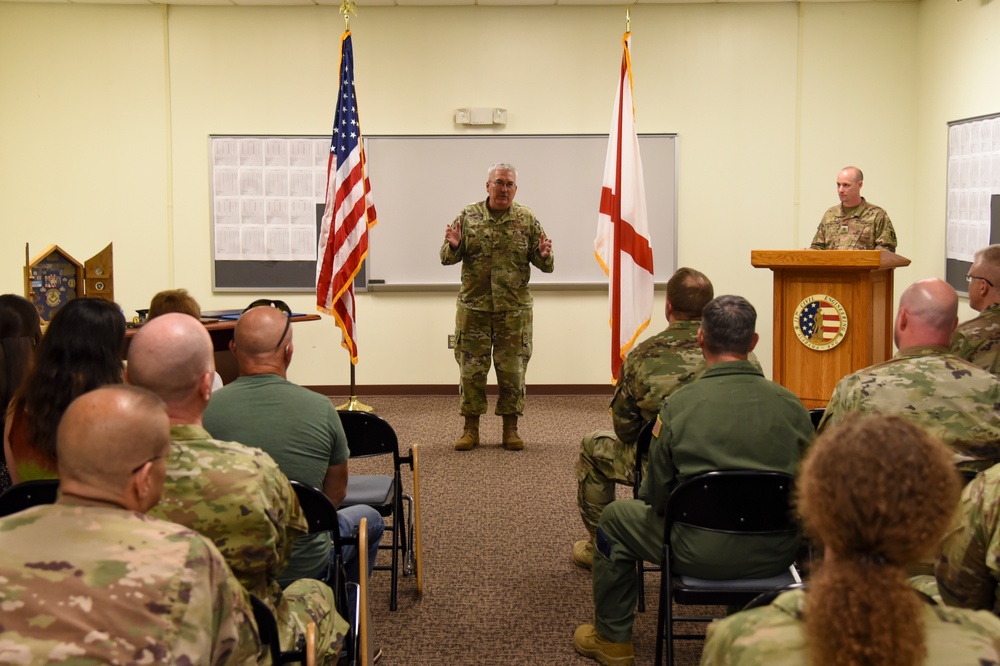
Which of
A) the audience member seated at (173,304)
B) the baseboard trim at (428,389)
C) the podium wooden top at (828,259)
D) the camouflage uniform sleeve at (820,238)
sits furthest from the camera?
the baseboard trim at (428,389)

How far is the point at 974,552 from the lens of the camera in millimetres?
1950

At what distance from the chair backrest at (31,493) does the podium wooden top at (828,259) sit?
4002mm

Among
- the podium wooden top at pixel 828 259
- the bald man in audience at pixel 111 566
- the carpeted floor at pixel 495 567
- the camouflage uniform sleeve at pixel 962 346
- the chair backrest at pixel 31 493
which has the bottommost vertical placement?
the carpeted floor at pixel 495 567

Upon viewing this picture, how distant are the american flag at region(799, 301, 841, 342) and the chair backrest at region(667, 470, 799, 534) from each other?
285cm

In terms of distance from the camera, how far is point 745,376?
2.88m

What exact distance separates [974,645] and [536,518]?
3.66 metres

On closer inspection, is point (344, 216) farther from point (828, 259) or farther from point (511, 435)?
point (828, 259)

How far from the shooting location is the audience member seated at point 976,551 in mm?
1897

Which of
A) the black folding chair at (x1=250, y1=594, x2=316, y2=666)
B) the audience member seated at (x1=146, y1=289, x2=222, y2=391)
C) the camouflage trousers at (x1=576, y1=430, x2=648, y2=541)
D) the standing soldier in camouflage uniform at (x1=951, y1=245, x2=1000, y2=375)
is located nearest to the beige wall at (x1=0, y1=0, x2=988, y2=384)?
the standing soldier in camouflage uniform at (x1=951, y1=245, x2=1000, y2=375)

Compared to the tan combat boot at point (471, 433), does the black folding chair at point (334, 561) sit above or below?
above

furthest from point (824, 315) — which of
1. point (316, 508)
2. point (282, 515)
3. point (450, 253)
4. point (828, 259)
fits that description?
point (282, 515)

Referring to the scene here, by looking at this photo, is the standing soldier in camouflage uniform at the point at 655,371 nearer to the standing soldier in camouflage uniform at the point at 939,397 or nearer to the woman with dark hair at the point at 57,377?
the standing soldier in camouflage uniform at the point at 939,397

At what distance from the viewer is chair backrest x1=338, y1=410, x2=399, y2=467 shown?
357 cm

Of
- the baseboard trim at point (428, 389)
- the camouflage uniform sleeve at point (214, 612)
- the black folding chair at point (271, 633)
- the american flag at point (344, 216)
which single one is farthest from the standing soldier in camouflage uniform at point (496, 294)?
the camouflage uniform sleeve at point (214, 612)
